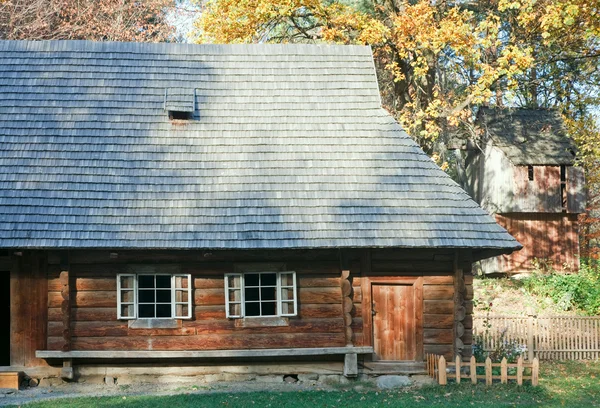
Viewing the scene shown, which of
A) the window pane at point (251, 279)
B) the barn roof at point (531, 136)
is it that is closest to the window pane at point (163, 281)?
the window pane at point (251, 279)

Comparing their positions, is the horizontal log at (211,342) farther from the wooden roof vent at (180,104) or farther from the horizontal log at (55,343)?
the wooden roof vent at (180,104)

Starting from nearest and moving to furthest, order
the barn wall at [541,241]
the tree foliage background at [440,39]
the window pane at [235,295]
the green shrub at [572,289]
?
the window pane at [235,295] < the tree foliage background at [440,39] < the green shrub at [572,289] < the barn wall at [541,241]

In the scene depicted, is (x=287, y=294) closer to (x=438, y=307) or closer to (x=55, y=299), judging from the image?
(x=438, y=307)

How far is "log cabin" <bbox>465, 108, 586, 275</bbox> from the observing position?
25.7m

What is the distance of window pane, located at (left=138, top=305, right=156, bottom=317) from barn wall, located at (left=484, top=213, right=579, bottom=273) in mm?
16175

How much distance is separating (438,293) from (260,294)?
334cm

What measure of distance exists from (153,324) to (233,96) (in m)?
5.16

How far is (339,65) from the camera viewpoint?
1560cm

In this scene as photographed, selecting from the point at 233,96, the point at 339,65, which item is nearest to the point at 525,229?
the point at 339,65

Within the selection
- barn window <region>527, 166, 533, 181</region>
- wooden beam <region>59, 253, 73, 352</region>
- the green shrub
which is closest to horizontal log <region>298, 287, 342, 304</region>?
wooden beam <region>59, 253, 73, 352</region>

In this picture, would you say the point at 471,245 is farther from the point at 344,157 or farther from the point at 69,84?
the point at 69,84

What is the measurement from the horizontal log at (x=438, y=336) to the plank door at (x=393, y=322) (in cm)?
22

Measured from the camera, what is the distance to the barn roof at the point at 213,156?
491 inches

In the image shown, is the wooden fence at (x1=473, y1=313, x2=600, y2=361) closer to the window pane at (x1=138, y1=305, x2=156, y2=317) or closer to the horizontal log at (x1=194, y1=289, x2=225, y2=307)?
the horizontal log at (x1=194, y1=289, x2=225, y2=307)
